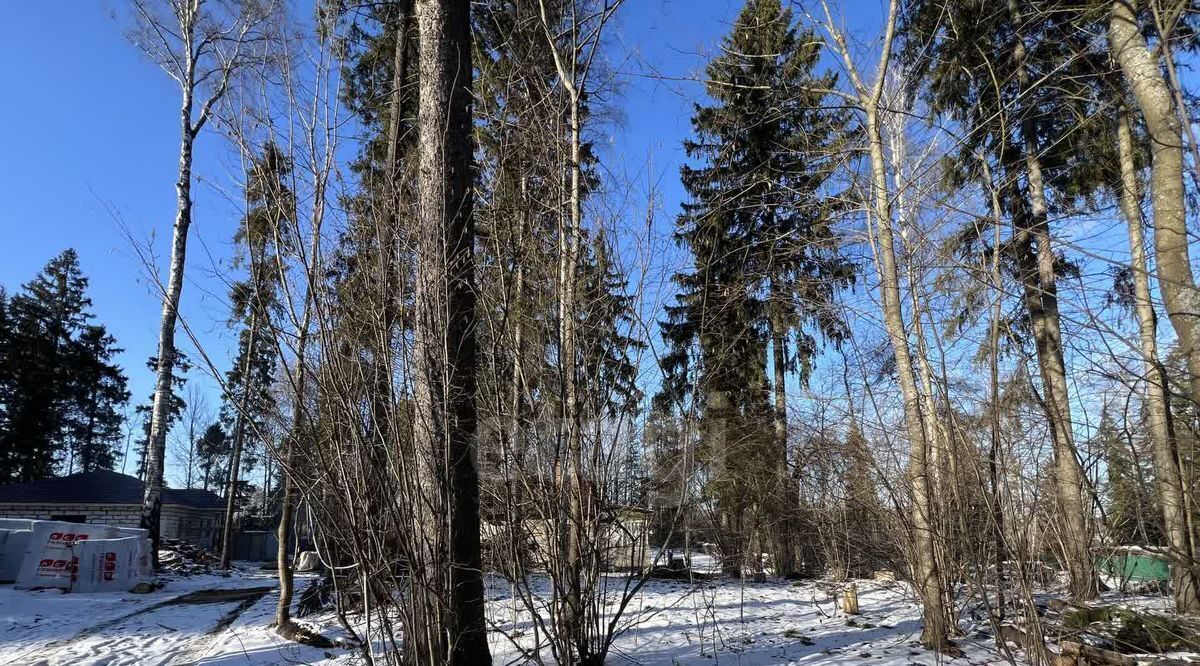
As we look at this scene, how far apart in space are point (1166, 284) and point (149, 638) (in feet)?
32.3

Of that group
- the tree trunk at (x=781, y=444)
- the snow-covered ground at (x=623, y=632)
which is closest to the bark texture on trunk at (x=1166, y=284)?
the snow-covered ground at (x=623, y=632)

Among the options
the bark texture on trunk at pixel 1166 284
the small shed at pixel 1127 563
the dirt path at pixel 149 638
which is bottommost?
the dirt path at pixel 149 638

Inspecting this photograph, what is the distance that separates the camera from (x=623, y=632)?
5.02 m

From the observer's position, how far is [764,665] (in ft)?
16.4

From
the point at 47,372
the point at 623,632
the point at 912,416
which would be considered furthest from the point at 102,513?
the point at 912,416

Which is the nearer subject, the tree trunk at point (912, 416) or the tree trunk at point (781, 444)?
the tree trunk at point (912, 416)

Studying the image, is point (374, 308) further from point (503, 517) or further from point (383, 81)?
point (383, 81)

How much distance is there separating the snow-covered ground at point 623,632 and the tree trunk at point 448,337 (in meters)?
0.50

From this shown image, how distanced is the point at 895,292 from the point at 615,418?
3365mm

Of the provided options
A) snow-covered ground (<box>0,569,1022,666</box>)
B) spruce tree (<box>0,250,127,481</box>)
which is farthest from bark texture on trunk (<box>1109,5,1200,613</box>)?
spruce tree (<box>0,250,127,481</box>)

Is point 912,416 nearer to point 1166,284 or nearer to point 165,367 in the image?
point 1166,284

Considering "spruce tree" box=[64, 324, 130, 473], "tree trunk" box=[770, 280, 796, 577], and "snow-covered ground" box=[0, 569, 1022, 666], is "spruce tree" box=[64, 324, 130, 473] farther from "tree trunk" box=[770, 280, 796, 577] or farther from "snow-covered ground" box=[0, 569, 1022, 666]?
"tree trunk" box=[770, 280, 796, 577]

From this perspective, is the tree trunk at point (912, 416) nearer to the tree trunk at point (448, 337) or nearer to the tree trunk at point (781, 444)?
the tree trunk at point (448, 337)

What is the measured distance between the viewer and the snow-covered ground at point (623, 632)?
5.18 m
